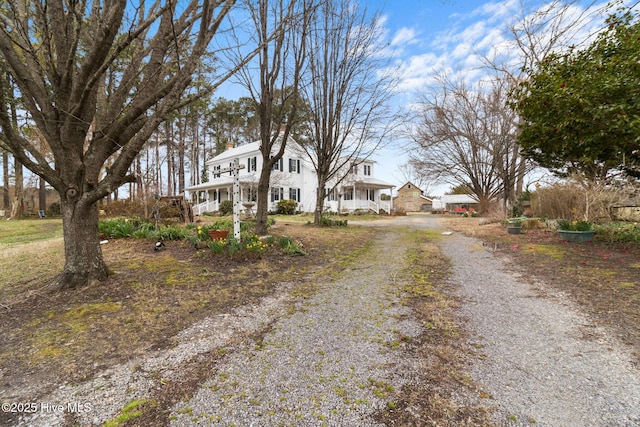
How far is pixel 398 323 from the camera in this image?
9.84 ft

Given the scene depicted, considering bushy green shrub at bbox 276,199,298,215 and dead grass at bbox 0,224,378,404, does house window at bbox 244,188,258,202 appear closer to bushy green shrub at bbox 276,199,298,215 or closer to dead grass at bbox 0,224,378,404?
bushy green shrub at bbox 276,199,298,215

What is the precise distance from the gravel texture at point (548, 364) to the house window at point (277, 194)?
19817 mm

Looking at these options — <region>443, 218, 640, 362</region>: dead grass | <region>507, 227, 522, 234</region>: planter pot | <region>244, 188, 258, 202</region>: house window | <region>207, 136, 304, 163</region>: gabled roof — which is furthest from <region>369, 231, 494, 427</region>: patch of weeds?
<region>207, 136, 304, 163</region>: gabled roof

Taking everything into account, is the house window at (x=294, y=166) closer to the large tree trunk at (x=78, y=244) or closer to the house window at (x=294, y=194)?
the house window at (x=294, y=194)

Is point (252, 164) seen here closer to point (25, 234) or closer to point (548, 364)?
point (25, 234)

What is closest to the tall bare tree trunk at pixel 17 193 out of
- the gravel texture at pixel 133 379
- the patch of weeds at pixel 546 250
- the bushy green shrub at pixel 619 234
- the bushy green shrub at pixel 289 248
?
the bushy green shrub at pixel 289 248

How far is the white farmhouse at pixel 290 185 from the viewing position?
22.1m

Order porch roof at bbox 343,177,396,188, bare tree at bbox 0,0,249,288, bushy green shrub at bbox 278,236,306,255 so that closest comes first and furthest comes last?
bare tree at bbox 0,0,249,288 → bushy green shrub at bbox 278,236,306,255 → porch roof at bbox 343,177,396,188

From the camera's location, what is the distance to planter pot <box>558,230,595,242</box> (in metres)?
7.46

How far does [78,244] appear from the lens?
388 centimetres

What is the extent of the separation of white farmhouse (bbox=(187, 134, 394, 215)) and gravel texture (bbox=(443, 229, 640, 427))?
58.8 feet

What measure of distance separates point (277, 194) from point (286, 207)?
5.88 ft

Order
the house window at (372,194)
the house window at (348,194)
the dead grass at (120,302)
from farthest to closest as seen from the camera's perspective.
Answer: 1. the house window at (372,194)
2. the house window at (348,194)
3. the dead grass at (120,302)

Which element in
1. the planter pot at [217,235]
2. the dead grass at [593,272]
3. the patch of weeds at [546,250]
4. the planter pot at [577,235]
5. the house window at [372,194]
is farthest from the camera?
the house window at [372,194]
